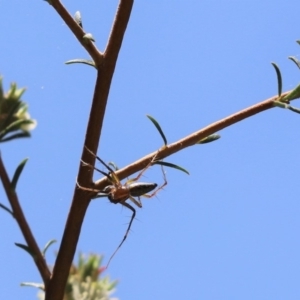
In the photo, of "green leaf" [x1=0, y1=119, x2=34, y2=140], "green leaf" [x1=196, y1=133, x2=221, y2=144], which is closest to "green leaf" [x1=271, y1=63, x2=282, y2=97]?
"green leaf" [x1=196, y1=133, x2=221, y2=144]

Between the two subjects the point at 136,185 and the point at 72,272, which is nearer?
the point at 72,272

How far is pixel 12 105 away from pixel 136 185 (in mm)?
336

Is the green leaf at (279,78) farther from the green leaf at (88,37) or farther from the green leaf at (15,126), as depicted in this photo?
the green leaf at (15,126)

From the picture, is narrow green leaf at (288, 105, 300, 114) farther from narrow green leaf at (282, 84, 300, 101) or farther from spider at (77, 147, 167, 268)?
spider at (77, 147, 167, 268)

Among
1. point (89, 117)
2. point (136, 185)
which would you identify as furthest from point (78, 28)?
point (136, 185)

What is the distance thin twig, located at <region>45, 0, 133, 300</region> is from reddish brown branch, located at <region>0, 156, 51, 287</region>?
32mm

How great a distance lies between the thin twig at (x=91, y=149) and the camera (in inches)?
33.6

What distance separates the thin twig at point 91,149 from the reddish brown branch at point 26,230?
32 millimetres

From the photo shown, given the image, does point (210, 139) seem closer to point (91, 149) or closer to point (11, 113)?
point (91, 149)

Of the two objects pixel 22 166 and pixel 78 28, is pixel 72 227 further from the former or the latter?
pixel 78 28

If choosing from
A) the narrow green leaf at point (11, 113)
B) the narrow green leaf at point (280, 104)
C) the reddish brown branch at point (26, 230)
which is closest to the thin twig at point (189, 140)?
the narrow green leaf at point (280, 104)

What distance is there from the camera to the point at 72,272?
3.37 ft

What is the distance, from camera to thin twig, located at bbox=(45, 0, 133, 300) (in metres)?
0.85

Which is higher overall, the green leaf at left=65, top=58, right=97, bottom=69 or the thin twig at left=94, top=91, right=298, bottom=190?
the green leaf at left=65, top=58, right=97, bottom=69
